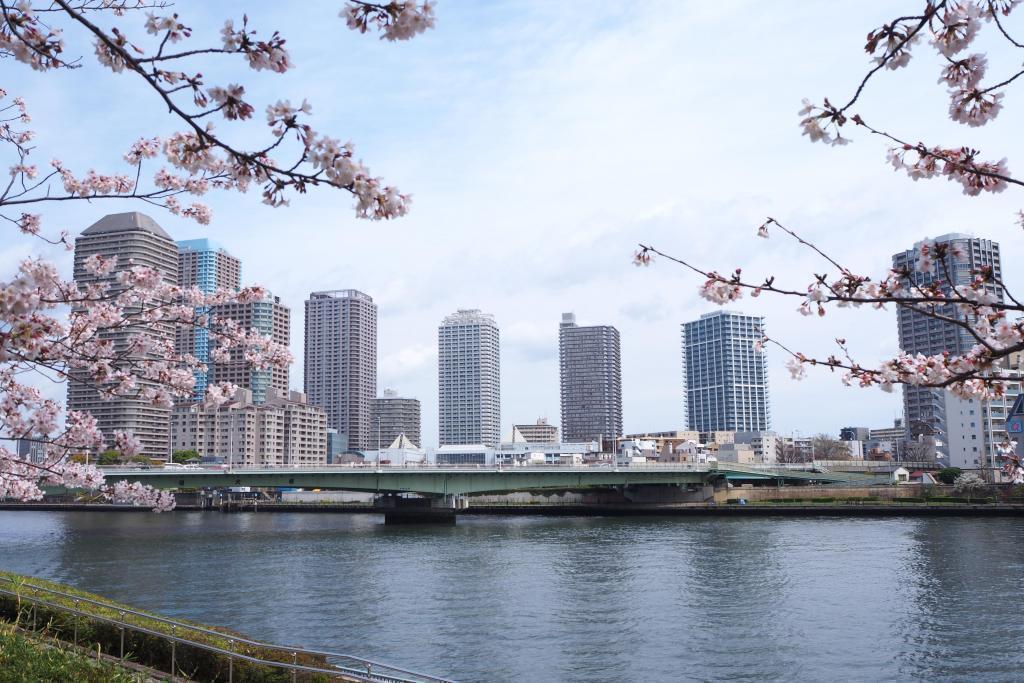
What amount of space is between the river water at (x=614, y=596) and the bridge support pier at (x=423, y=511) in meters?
17.0

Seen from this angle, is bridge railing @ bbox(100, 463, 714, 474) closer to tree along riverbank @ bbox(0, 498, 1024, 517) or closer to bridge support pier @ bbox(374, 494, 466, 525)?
bridge support pier @ bbox(374, 494, 466, 525)

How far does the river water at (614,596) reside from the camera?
822 inches

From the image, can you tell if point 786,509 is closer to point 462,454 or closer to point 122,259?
point 122,259

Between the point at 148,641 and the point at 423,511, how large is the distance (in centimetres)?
6165

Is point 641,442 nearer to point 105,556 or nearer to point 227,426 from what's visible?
point 227,426

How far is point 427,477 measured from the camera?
70812mm

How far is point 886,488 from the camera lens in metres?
80.4

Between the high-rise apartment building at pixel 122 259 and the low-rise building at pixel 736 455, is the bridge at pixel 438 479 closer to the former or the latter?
the high-rise apartment building at pixel 122 259

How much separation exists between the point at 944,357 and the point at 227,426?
179496 millimetres

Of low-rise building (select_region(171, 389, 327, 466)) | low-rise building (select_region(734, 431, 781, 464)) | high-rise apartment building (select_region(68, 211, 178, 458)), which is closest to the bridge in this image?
high-rise apartment building (select_region(68, 211, 178, 458))

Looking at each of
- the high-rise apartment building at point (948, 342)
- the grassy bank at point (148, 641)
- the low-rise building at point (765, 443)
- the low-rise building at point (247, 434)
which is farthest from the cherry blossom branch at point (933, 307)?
the low-rise building at point (765, 443)

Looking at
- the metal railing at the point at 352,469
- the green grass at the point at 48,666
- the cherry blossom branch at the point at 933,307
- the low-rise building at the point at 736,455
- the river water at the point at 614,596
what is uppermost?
the cherry blossom branch at the point at 933,307

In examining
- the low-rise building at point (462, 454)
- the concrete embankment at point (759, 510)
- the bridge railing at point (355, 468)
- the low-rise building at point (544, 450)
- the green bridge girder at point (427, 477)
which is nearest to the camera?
the bridge railing at point (355, 468)

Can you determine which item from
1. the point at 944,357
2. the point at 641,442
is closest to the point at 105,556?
the point at 944,357
